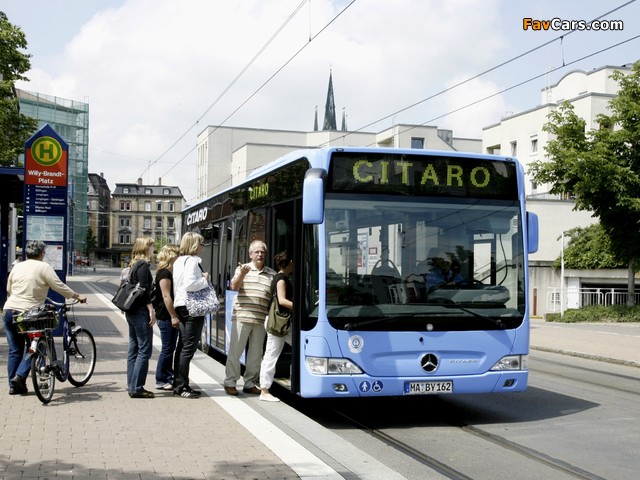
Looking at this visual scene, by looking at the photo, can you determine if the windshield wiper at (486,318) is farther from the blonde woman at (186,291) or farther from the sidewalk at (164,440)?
the blonde woman at (186,291)

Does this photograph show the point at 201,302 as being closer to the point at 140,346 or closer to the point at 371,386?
the point at 140,346

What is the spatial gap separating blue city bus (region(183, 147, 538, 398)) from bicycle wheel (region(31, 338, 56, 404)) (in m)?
2.37

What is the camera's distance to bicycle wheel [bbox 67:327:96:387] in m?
9.38

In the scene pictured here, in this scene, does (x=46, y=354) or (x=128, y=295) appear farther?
(x=128, y=295)

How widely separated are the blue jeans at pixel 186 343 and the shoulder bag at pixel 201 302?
0.36ft

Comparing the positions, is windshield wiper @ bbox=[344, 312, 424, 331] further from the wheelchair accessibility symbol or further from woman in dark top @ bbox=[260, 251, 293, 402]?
woman in dark top @ bbox=[260, 251, 293, 402]

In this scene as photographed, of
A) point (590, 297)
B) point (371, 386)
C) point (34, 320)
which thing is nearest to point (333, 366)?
point (371, 386)

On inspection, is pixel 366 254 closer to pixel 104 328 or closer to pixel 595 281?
pixel 104 328

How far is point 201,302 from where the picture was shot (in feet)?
28.5

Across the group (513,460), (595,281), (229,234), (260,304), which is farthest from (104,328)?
(595,281)

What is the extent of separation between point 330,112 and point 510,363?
11834 cm

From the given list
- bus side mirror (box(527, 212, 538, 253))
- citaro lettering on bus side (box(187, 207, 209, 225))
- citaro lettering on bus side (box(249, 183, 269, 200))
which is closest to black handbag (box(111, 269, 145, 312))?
citaro lettering on bus side (box(249, 183, 269, 200))

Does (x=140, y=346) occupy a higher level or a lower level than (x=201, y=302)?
lower

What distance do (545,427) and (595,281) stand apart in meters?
28.4
